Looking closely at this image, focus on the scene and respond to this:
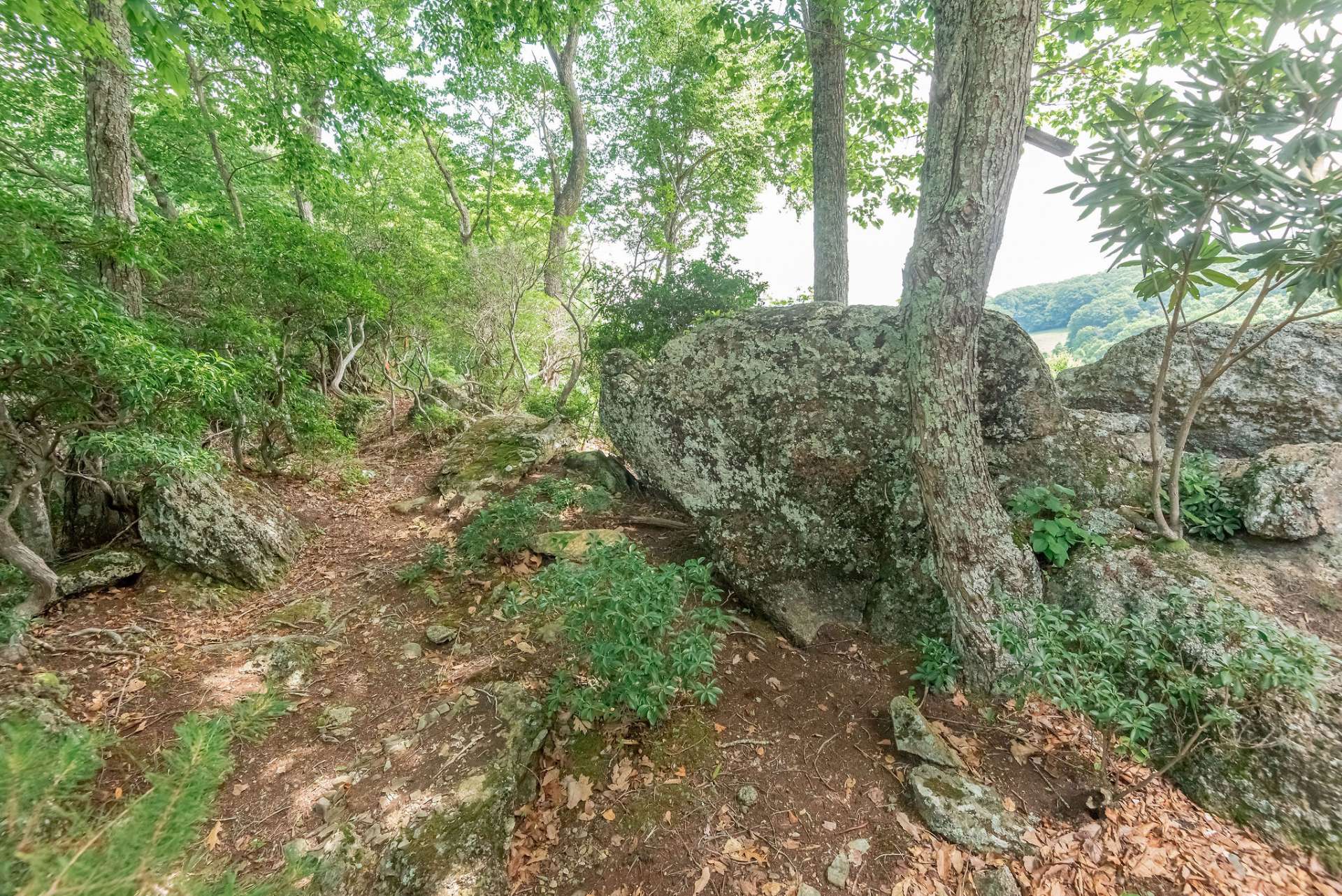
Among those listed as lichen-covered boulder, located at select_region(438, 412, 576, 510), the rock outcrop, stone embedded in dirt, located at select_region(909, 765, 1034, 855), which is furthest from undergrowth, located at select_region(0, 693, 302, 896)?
lichen-covered boulder, located at select_region(438, 412, 576, 510)

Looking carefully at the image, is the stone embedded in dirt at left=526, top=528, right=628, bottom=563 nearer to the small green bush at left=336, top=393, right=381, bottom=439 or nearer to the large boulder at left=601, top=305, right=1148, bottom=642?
the large boulder at left=601, top=305, right=1148, bottom=642

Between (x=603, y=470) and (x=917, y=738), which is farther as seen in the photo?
(x=603, y=470)

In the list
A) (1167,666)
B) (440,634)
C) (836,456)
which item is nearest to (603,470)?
(440,634)

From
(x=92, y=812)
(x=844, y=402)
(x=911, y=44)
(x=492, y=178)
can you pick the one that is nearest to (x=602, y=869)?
(x=92, y=812)

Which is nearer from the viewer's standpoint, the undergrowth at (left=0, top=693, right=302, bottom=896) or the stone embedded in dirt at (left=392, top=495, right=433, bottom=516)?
the undergrowth at (left=0, top=693, right=302, bottom=896)

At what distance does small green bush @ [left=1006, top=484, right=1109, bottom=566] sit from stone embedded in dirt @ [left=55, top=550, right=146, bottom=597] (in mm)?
6799

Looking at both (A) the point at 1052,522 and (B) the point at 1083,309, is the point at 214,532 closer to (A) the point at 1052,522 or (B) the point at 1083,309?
(A) the point at 1052,522

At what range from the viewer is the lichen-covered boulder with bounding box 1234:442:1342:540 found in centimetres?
320

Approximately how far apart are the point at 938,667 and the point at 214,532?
578 cm

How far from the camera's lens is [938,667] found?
3.14 m

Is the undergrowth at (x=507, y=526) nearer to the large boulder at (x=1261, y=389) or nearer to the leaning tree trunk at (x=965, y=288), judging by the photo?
the leaning tree trunk at (x=965, y=288)

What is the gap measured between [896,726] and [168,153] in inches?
515

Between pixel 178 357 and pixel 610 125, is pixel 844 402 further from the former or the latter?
pixel 610 125

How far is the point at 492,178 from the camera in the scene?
11891 millimetres
